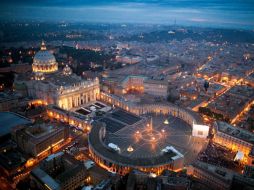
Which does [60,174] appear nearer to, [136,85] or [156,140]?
[156,140]

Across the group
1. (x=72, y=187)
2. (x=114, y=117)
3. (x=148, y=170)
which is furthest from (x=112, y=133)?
(x=72, y=187)

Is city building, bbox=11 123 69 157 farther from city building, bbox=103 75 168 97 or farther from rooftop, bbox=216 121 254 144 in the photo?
rooftop, bbox=216 121 254 144

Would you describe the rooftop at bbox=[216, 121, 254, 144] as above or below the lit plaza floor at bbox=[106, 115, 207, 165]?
above

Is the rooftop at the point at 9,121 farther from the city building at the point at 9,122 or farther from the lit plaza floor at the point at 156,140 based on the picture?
the lit plaza floor at the point at 156,140

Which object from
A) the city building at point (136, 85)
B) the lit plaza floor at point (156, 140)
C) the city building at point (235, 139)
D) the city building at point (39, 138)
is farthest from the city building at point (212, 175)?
the city building at point (136, 85)

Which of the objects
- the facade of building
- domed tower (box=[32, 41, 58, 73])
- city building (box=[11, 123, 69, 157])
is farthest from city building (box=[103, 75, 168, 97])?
city building (box=[11, 123, 69, 157])
